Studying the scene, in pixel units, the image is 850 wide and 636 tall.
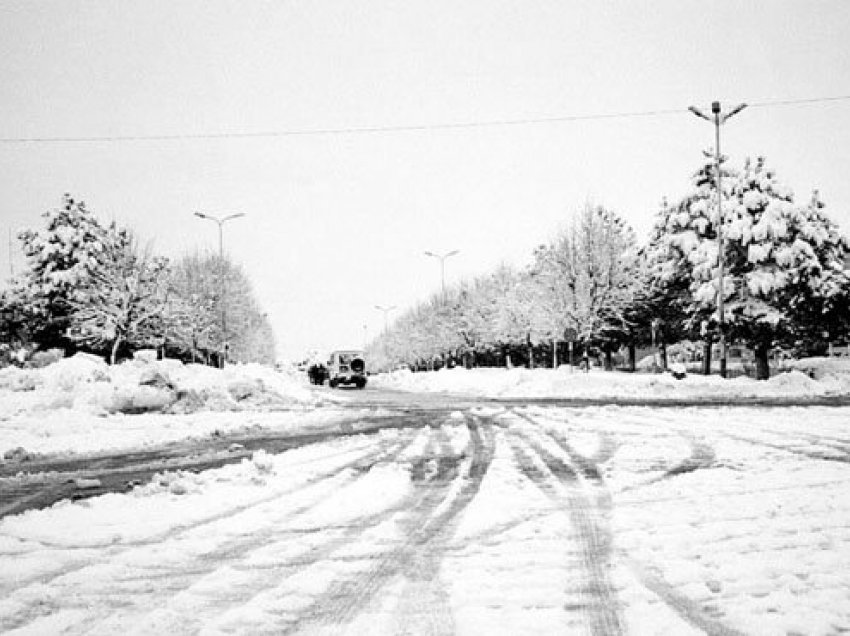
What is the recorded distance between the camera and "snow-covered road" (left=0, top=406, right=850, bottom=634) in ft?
11.7

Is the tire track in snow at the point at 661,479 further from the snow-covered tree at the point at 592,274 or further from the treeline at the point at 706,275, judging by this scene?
the snow-covered tree at the point at 592,274

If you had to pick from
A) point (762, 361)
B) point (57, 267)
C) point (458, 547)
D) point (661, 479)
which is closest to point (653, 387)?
point (762, 361)

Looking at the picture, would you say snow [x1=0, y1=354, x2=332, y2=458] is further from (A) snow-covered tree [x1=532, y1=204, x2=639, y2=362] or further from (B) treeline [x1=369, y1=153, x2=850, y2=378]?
(A) snow-covered tree [x1=532, y1=204, x2=639, y2=362]

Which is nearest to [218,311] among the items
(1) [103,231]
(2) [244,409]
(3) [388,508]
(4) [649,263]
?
(1) [103,231]

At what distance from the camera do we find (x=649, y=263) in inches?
1599

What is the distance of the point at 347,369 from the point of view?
47.2m

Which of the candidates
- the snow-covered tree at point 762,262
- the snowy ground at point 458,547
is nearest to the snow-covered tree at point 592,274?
the snow-covered tree at point 762,262

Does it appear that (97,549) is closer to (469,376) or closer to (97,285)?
(469,376)

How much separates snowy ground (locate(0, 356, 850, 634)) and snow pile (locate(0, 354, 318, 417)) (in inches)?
413

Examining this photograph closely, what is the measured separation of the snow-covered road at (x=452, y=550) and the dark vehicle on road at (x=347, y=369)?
3782 cm

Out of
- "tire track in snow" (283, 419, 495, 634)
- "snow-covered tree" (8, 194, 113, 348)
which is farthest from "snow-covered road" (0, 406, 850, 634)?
"snow-covered tree" (8, 194, 113, 348)

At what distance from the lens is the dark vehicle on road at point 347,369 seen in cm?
4691

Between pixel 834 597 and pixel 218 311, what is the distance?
60654 mm

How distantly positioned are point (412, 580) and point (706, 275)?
32719 millimetres
